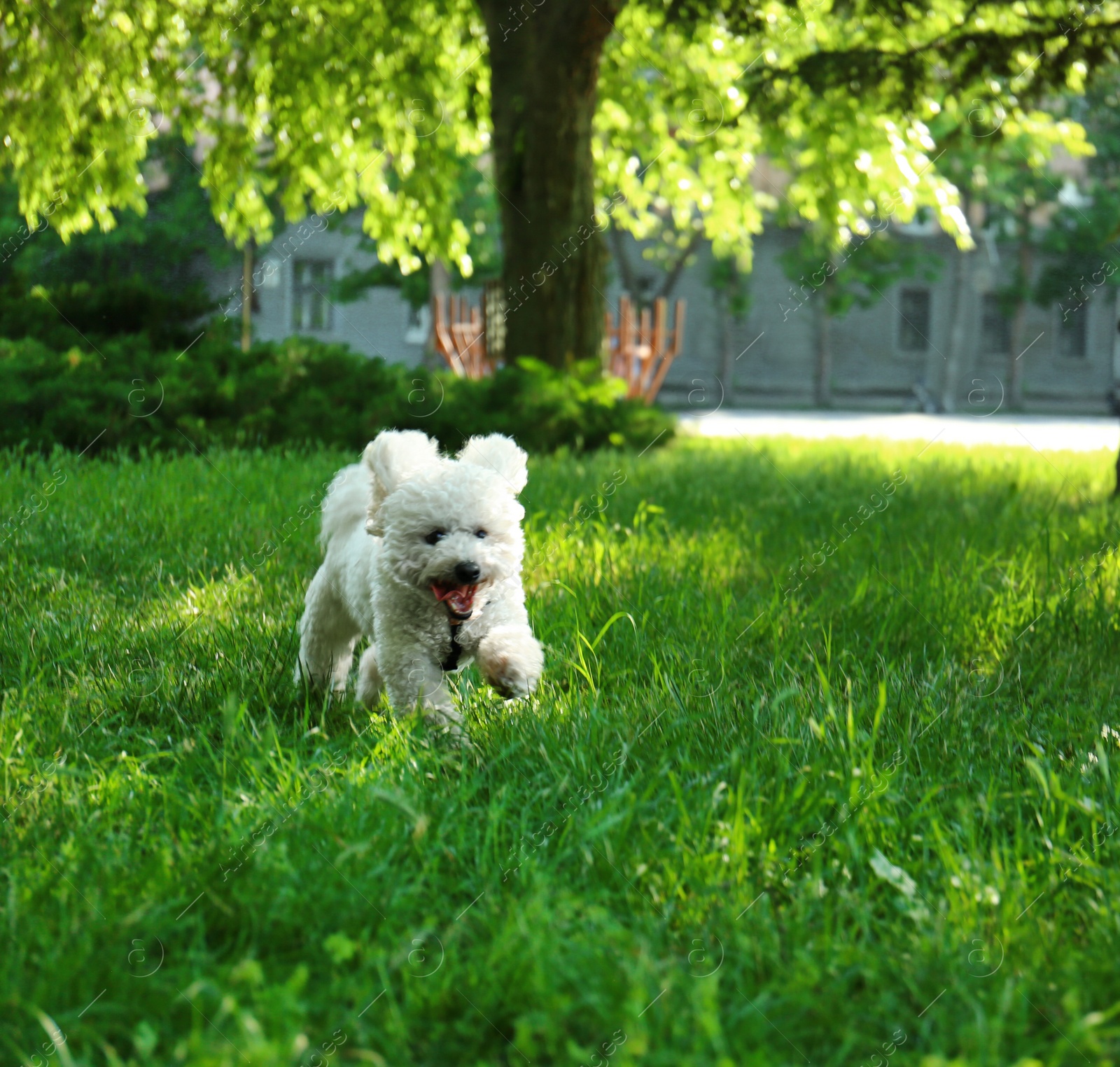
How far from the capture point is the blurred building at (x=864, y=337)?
Result: 35.3m

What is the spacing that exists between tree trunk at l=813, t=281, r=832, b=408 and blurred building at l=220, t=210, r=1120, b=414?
0.51 m

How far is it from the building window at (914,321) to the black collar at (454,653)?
122ft

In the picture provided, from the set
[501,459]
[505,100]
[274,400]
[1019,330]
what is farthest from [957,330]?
[501,459]

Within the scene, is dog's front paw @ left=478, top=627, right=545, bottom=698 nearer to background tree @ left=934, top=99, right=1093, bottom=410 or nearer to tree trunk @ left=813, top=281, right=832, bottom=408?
background tree @ left=934, top=99, right=1093, bottom=410

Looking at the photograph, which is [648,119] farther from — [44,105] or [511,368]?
[44,105]

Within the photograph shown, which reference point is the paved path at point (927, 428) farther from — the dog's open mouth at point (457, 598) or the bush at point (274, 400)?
the dog's open mouth at point (457, 598)

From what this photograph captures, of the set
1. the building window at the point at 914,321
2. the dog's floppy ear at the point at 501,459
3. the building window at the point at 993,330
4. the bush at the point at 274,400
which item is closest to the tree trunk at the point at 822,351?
the building window at the point at 914,321

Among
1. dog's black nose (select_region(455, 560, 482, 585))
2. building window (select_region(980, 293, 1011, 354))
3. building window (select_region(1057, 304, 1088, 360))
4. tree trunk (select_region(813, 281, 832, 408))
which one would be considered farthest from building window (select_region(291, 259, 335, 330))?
dog's black nose (select_region(455, 560, 482, 585))

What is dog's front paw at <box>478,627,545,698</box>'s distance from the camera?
320cm

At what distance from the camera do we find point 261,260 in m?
28.8

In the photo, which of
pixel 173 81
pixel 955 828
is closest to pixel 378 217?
pixel 173 81

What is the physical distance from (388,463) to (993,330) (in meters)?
40.0

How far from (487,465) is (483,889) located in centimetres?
151

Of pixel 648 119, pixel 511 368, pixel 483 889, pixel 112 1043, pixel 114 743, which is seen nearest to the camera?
pixel 112 1043
